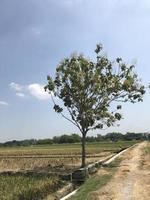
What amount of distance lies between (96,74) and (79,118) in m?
2.91

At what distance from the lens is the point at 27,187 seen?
13.9 meters

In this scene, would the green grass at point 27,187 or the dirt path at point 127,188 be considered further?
the green grass at point 27,187

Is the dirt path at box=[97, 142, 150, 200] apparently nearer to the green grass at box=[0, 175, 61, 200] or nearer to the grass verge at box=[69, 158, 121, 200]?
the grass verge at box=[69, 158, 121, 200]

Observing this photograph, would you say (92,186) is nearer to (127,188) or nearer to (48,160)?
(127,188)

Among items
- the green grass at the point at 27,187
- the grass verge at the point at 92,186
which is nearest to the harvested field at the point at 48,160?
the grass verge at the point at 92,186

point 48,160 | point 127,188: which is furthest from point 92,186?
point 48,160

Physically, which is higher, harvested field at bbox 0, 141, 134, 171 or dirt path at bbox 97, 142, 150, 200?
harvested field at bbox 0, 141, 134, 171

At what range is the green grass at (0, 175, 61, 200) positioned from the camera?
12.3 m

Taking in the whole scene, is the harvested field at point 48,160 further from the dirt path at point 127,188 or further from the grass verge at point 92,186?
the dirt path at point 127,188

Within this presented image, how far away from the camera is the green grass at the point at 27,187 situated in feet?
40.4

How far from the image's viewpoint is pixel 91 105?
79.3 ft

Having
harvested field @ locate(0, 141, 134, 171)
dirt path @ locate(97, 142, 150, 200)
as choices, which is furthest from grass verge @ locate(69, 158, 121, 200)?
harvested field @ locate(0, 141, 134, 171)

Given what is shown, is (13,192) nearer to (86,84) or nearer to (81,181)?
(81,181)

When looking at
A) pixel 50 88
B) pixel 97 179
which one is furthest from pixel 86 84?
pixel 97 179
